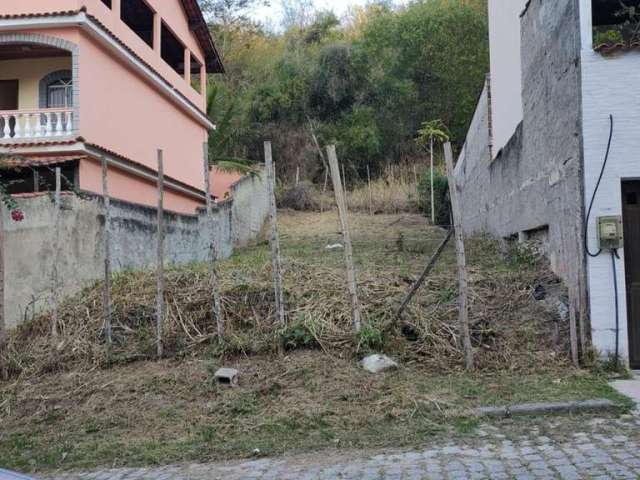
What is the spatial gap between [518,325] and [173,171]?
11913 mm

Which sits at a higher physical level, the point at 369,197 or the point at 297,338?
the point at 369,197

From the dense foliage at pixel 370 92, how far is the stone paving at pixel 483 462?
2326cm

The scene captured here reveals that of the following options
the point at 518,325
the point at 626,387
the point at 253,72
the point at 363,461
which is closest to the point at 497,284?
the point at 518,325

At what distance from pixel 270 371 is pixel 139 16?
44.4ft

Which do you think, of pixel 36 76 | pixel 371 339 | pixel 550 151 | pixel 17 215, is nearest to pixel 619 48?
pixel 550 151

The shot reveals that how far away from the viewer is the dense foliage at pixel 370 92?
28.0 meters

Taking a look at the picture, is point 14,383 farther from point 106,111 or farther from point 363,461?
point 106,111

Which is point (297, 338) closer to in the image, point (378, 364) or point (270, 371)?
point (270, 371)

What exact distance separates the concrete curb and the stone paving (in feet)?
0.73

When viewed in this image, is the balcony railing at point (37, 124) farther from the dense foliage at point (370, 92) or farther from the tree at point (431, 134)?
the dense foliage at point (370, 92)

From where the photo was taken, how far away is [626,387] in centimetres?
565

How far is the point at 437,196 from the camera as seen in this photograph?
21.8 meters

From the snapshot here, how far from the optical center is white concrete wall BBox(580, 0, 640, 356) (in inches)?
246

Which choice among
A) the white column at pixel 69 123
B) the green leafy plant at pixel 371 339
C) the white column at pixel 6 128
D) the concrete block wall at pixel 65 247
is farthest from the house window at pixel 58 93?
the green leafy plant at pixel 371 339
